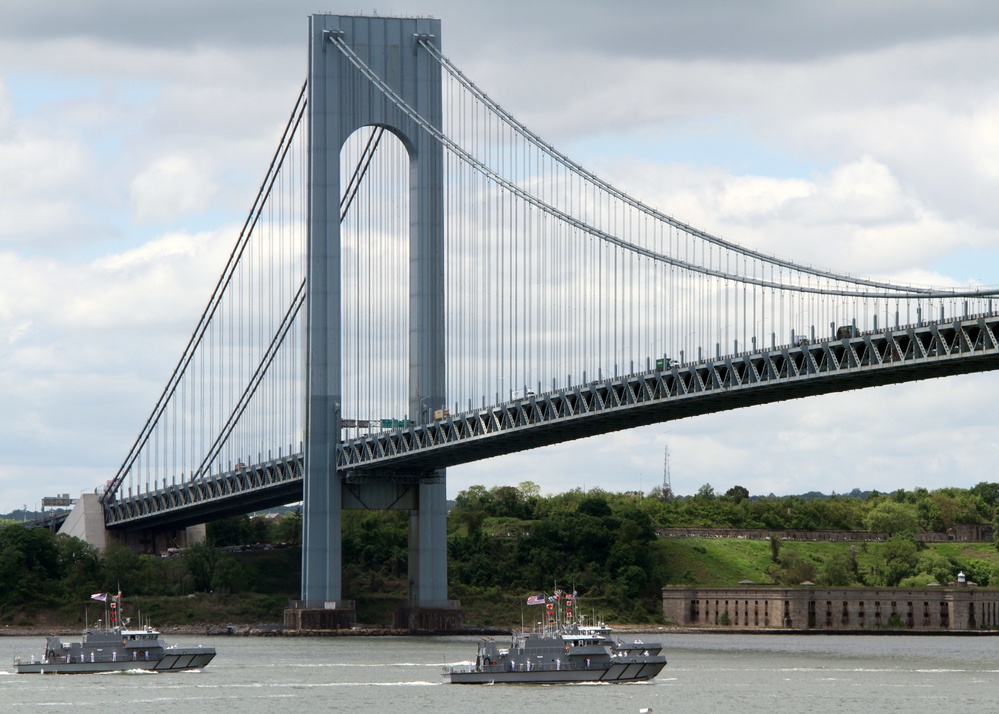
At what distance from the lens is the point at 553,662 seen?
81.4 meters

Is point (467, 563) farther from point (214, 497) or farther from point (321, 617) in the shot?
point (321, 617)

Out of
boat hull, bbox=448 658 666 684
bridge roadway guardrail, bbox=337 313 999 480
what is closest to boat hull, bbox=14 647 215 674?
boat hull, bbox=448 658 666 684

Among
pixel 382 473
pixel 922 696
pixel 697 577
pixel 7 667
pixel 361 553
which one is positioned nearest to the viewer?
pixel 922 696

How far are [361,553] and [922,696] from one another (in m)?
73.5

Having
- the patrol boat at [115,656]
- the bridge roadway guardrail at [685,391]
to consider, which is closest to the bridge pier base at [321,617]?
the bridge roadway guardrail at [685,391]

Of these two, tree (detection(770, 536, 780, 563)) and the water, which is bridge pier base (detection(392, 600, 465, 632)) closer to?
the water

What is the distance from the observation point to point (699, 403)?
98312 millimetres

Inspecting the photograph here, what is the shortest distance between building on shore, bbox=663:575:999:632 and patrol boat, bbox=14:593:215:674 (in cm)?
6610

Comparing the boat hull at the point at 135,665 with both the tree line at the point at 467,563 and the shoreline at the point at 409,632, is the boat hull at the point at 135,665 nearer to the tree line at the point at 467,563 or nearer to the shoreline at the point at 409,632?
the shoreline at the point at 409,632

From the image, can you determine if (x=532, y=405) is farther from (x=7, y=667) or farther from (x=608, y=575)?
(x=608, y=575)

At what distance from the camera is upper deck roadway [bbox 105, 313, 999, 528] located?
285ft

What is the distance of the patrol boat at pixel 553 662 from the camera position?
3199 inches

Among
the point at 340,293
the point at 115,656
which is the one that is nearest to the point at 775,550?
the point at 340,293

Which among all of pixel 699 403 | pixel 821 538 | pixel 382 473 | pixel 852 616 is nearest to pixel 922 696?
pixel 699 403
